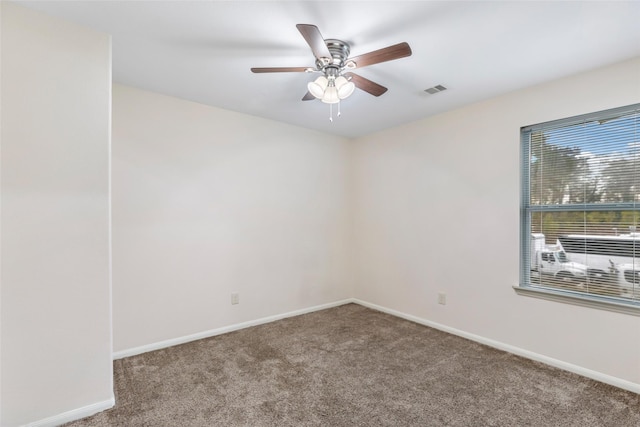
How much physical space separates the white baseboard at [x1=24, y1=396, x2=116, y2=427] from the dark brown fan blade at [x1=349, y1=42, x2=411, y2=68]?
2.63 m

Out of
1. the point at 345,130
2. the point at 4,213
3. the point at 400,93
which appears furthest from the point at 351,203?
the point at 4,213

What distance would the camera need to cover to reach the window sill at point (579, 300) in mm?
2161

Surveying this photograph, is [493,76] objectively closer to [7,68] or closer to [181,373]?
[7,68]

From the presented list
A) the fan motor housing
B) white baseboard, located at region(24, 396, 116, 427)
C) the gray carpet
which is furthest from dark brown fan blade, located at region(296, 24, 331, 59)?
white baseboard, located at region(24, 396, 116, 427)

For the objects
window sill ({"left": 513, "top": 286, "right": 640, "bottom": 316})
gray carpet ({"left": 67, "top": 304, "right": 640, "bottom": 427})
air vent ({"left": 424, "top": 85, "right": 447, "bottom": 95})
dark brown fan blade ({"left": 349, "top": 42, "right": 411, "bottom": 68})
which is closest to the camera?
dark brown fan blade ({"left": 349, "top": 42, "right": 411, "bottom": 68})

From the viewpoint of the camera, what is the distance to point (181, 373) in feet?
7.75

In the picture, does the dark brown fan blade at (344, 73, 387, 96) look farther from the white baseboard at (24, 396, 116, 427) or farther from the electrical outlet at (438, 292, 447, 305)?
the white baseboard at (24, 396, 116, 427)

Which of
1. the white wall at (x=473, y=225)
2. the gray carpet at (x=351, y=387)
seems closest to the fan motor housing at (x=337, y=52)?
the white wall at (x=473, y=225)

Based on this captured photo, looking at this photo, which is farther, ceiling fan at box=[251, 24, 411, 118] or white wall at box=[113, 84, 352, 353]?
white wall at box=[113, 84, 352, 353]

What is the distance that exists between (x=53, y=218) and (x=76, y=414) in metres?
1.18

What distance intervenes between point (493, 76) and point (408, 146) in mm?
1285

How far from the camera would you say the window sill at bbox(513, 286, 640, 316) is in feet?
7.09

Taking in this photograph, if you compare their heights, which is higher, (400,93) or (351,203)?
(400,93)

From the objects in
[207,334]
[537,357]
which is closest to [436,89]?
[537,357]
